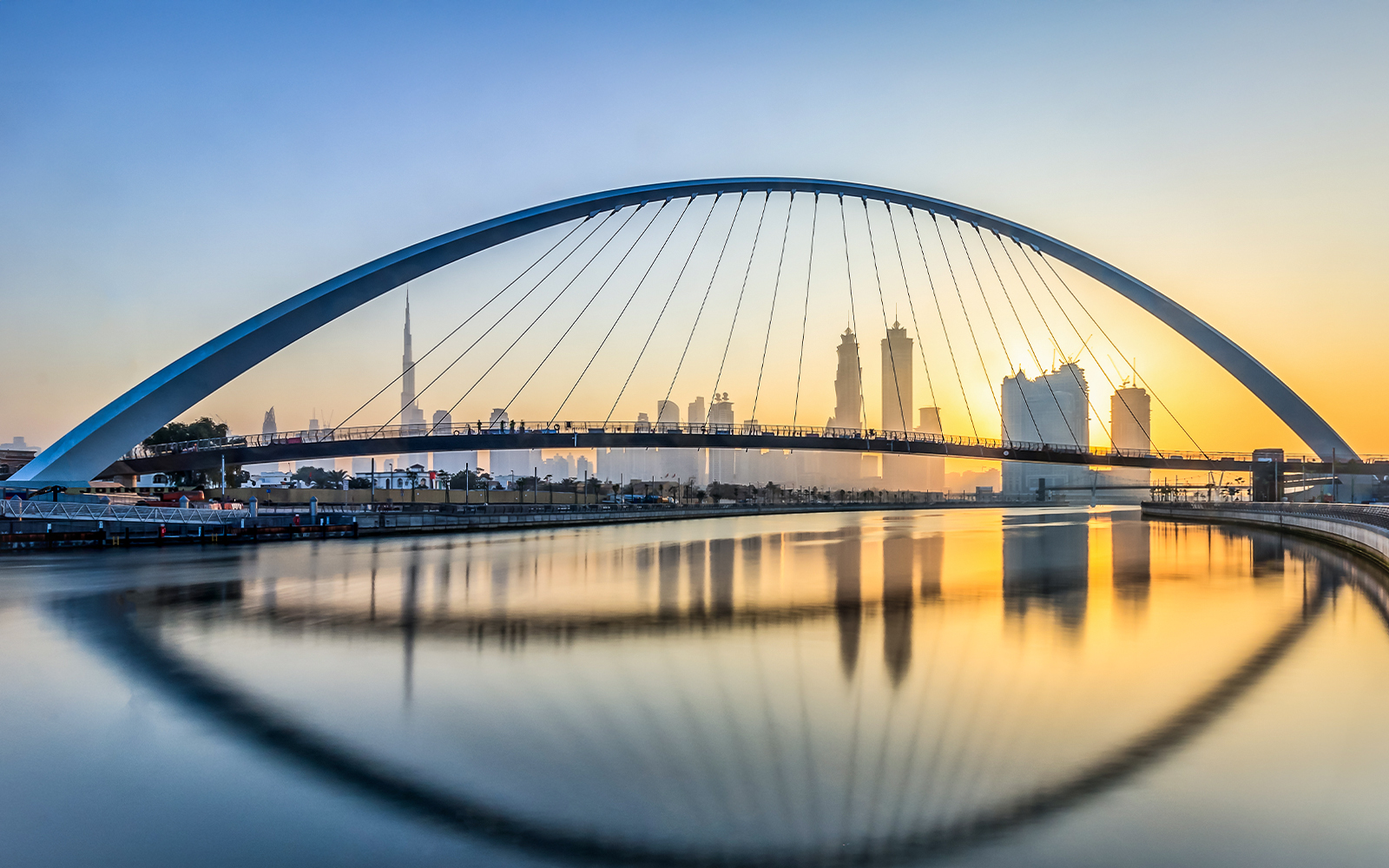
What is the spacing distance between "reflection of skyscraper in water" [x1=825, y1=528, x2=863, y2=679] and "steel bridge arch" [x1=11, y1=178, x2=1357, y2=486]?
19.0 metres

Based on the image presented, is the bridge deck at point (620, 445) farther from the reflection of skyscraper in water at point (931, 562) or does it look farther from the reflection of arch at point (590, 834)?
the reflection of arch at point (590, 834)

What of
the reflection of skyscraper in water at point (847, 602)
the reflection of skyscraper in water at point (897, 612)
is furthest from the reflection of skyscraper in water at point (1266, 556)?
the reflection of skyscraper in water at point (847, 602)

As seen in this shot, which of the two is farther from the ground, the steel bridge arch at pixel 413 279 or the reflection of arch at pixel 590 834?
the steel bridge arch at pixel 413 279

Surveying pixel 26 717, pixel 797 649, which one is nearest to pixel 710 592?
pixel 797 649

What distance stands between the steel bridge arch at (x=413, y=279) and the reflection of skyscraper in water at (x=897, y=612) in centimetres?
2047

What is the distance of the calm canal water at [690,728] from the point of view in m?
5.93

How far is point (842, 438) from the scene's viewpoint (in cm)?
5084

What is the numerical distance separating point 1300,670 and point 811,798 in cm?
892

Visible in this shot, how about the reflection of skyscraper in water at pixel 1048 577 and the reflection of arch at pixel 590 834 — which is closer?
the reflection of arch at pixel 590 834

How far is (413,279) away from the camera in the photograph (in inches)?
1382

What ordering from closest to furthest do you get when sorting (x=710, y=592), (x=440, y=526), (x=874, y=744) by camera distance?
(x=874, y=744)
(x=710, y=592)
(x=440, y=526)

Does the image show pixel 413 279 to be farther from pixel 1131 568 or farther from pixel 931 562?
pixel 1131 568

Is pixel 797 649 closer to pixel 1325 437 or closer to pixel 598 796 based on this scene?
pixel 598 796

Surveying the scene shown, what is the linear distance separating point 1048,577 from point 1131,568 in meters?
4.64
